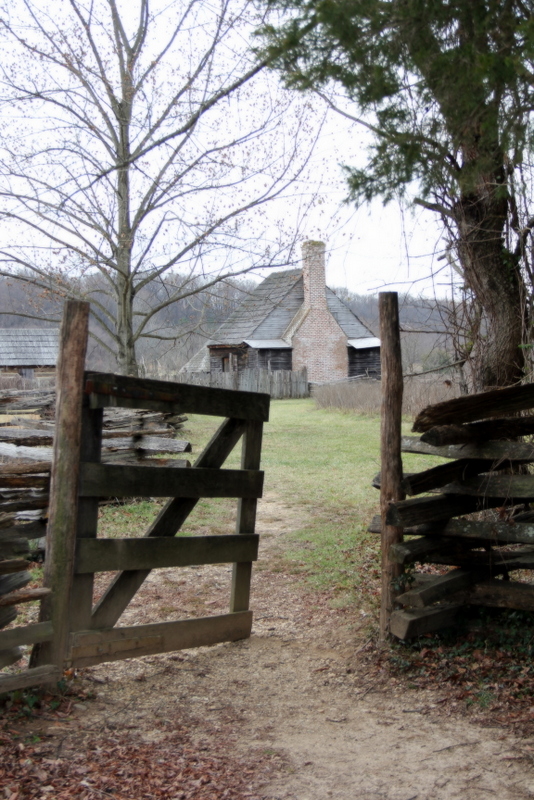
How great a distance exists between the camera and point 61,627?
390 centimetres

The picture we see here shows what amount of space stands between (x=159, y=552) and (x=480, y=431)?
225 centimetres

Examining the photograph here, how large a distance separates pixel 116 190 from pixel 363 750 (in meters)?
12.6

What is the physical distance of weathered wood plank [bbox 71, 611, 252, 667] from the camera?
13.2 ft

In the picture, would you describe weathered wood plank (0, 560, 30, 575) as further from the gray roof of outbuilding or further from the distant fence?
the gray roof of outbuilding

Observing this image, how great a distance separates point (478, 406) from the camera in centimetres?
455

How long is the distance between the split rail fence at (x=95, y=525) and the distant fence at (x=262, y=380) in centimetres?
3135

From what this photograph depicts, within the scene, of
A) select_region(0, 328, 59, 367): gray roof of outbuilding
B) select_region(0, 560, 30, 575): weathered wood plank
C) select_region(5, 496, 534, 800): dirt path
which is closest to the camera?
select_region(5, 496, 534, 800): dirt path

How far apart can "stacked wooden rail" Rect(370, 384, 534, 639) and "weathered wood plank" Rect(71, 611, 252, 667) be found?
1.12m

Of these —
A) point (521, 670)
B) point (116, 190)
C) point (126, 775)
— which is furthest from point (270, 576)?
point (116, 190)

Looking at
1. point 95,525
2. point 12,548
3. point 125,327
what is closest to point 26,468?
point 95,525

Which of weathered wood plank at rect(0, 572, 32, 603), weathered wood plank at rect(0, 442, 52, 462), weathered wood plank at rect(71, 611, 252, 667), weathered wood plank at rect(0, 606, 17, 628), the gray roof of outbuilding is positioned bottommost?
weathered wood plank at rect(71, 611, 252, 667)

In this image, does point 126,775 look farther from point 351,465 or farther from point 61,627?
point 351,465

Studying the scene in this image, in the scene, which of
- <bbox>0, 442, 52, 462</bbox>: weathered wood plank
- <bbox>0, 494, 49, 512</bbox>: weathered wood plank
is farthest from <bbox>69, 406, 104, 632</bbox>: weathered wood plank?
<bbox>0, 442, 52, 462</bbox>: weathered wood plank

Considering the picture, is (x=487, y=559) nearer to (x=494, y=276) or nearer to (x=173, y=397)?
(x=173, y=397)
